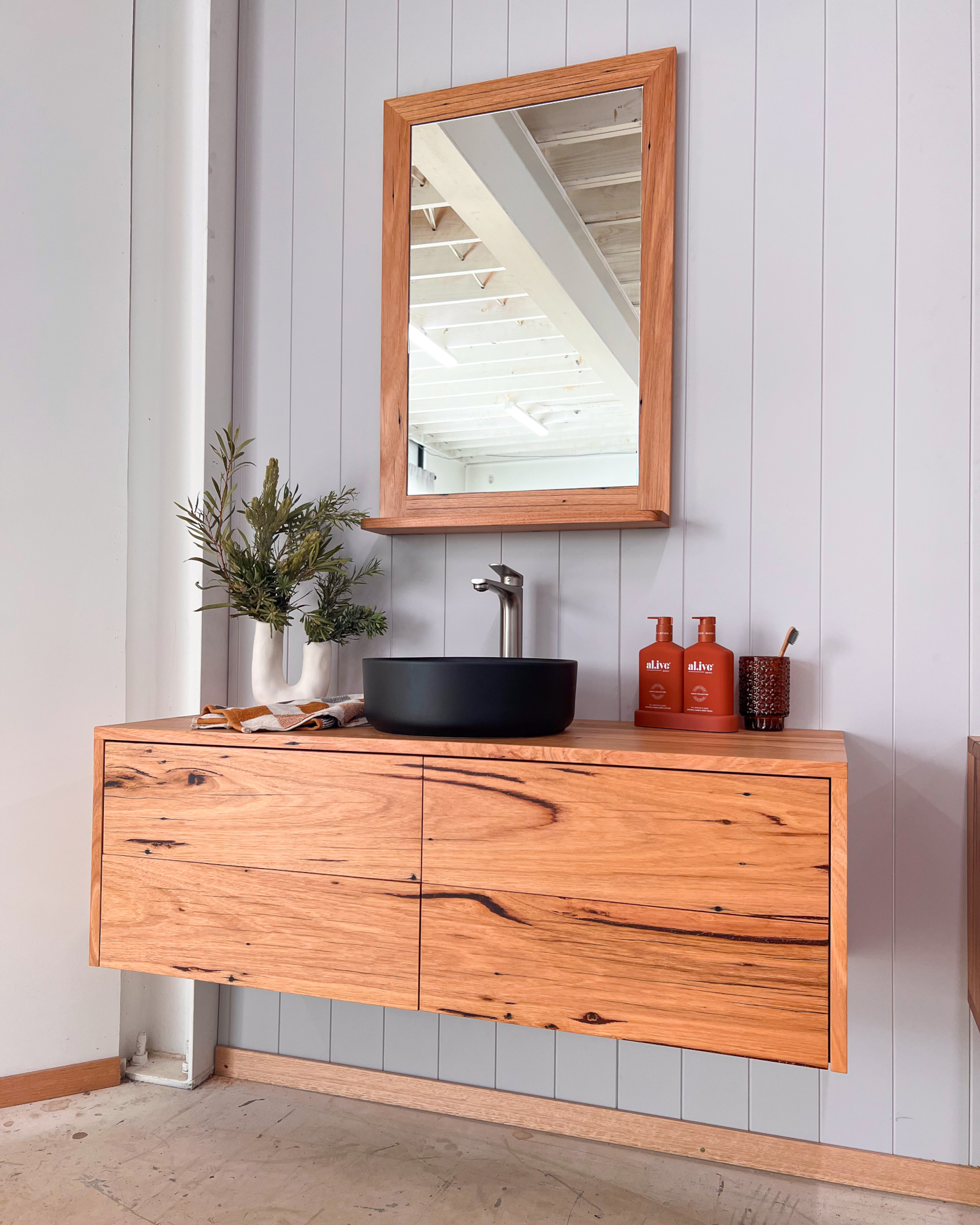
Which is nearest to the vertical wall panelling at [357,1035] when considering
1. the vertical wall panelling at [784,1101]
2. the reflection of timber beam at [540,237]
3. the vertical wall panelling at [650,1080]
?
the vertical wall panelling at [650,1080]

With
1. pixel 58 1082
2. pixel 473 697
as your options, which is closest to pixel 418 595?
pixel 473 697

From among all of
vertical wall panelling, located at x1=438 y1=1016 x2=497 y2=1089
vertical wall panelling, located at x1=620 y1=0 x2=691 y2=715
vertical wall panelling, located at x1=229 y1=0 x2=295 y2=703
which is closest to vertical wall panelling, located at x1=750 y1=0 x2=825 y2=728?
vertical wall panelling, located at x1=620 y1=0 x2=691 y2=715

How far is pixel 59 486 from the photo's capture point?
1.71m

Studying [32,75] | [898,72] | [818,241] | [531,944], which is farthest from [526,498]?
[32,75]

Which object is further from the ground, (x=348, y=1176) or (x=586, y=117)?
(x=586, y=117)

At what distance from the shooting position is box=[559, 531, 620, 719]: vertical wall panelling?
1603 millimetres

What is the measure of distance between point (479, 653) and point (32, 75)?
146 centimetres

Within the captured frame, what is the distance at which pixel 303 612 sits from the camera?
5.87ft

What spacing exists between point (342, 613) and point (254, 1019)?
0.91 metres

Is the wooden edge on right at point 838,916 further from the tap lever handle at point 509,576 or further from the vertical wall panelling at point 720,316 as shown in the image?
the tap lever handle at point 509,576

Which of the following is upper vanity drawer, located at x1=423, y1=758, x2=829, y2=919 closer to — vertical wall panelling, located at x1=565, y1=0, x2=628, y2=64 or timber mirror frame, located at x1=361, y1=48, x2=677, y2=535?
timber mirror frame, located at x1=361, y1=48, x2=677, y2=535

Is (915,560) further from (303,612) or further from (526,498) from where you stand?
(303,612)

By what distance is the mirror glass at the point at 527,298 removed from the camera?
1567mm

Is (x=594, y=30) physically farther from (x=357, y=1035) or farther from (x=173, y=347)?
(x=357, y=1035)
